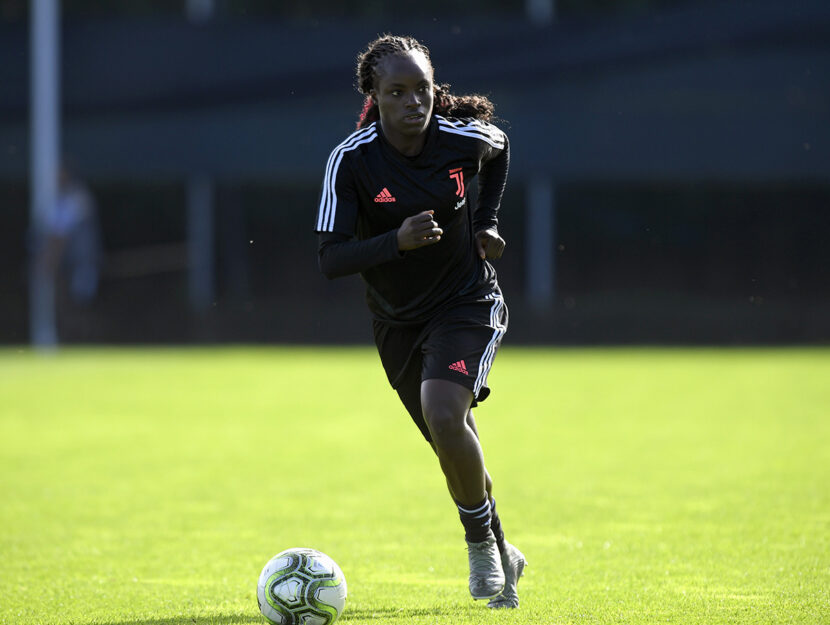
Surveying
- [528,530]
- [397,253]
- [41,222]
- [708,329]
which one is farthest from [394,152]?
[708,329]

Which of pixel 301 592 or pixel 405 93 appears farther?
pixel 405 93

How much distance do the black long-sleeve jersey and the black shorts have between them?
0.06 m

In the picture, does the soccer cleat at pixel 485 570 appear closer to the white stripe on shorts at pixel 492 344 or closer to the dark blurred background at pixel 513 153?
the white stripe on shorts at pixel 492 344

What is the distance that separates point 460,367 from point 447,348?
3.8 inches

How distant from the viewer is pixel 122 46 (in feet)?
70.5

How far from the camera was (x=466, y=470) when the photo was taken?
A: 491 cm

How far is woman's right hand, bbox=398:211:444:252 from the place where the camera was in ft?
15.2

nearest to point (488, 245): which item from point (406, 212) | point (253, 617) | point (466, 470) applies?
point (406, 212)

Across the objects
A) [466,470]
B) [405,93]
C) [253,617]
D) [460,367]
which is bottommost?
[253,617]

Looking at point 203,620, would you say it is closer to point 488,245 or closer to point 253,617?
point 253,617

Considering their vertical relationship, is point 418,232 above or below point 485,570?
above

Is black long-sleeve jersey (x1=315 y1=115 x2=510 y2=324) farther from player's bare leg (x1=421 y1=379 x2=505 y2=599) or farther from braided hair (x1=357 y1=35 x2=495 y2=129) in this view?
player's bare leg (x1=421 y1=379 x2=505 y2=599)

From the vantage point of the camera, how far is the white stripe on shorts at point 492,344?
502 cm

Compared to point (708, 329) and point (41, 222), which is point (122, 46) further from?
point (708, 329)
